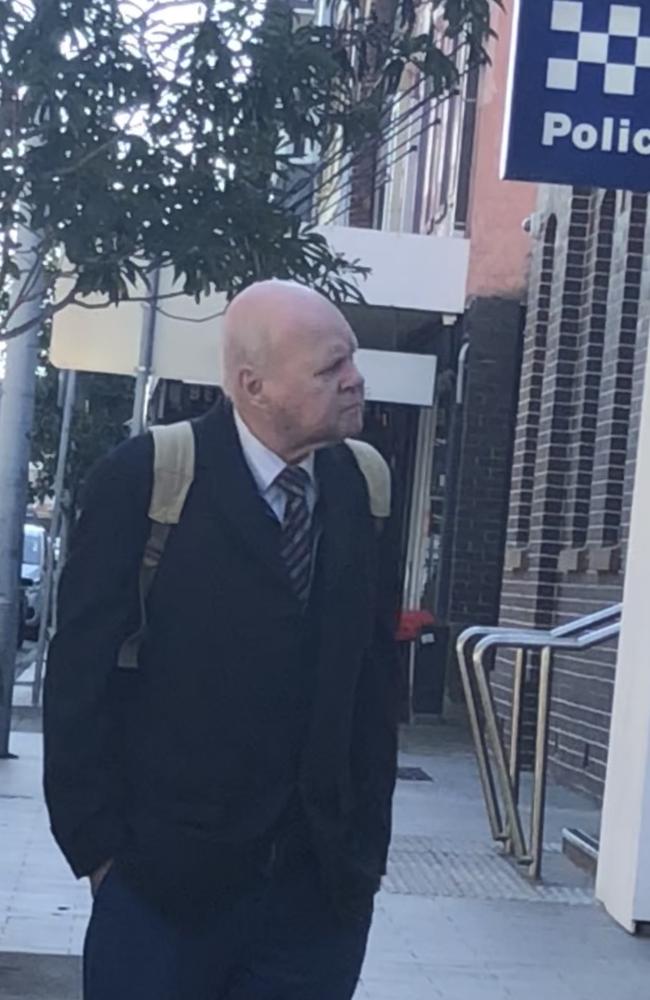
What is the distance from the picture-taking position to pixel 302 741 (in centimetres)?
359

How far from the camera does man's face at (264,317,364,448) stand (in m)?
3.65

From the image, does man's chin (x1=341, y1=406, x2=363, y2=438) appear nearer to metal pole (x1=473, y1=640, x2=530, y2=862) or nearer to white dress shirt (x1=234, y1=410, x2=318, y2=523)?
white dress shirt (x1=234, y1=410, x2=318, y2=523)

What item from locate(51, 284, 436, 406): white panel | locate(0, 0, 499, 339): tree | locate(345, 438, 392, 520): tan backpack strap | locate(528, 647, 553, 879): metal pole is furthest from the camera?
locate(51, 284, 436, 406): white panel

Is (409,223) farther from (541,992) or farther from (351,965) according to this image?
(351,965)

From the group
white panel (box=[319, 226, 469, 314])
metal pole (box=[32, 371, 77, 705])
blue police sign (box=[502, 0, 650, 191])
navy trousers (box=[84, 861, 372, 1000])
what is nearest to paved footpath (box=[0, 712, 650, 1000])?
blue police sign (box=[502, 0, 650, 191])

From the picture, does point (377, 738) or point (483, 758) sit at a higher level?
point (377, 738)

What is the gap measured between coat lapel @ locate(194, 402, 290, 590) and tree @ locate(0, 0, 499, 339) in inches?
120

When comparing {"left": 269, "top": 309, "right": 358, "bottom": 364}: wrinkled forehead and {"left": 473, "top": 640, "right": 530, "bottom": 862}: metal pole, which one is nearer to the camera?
{"left": 269, "top": 309, "right": 358, "bottom": 364}: wrinkled forehead

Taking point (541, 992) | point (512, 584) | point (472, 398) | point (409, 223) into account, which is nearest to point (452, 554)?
point (472, 398)

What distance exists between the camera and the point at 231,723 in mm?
3553

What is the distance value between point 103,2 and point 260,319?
333 centimetres

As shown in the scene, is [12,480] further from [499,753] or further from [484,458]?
[484,458]

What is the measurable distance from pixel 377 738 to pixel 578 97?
397cm

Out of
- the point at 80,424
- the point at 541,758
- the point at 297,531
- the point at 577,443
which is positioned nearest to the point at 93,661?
the point at 297,531
